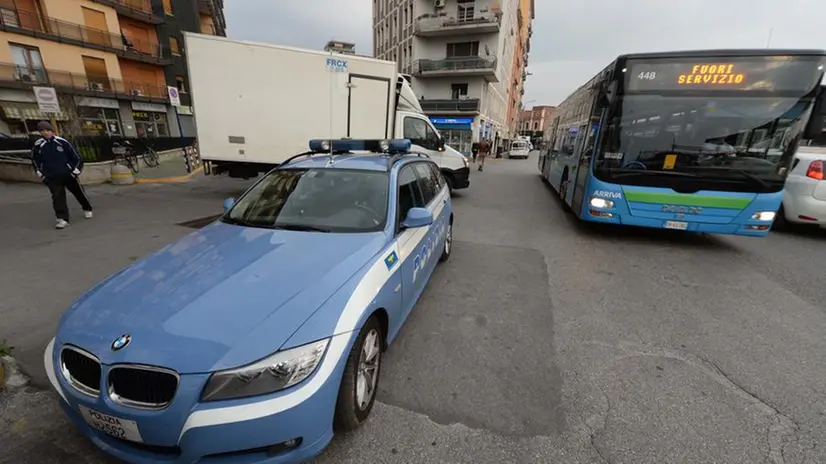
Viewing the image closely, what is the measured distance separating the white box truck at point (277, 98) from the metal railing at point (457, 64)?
2457 cm

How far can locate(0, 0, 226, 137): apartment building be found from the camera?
2073cm

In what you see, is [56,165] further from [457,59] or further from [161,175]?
[457,59]

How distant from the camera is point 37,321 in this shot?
10.7 feet

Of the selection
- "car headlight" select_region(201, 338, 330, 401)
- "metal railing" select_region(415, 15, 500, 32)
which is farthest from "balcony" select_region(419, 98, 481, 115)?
"car headlight" select_region(201, 338, 330, 401)

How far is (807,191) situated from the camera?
6.75 meters

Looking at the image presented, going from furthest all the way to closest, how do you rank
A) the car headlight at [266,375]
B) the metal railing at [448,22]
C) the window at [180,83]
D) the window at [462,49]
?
the window at [180,83] < the window at [462,49] < the metal railing at [448,22] < the car headlight at [266,375]

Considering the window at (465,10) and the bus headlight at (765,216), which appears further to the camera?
the window at (465,10)

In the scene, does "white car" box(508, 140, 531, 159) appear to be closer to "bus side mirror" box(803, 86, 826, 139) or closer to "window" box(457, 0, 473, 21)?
"window" box(457, 0, 473, 21)

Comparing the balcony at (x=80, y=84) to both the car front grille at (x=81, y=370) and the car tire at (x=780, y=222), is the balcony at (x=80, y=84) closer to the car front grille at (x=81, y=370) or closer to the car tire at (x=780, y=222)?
the car front grille at (x=81, y=370)

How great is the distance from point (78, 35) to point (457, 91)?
1123 inches

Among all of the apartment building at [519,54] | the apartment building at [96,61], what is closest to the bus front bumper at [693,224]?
the apartment building at [96,61]

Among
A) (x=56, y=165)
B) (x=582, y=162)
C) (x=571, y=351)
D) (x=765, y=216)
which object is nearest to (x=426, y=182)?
(x=571, y=351)

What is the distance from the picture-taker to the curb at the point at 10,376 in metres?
2.42

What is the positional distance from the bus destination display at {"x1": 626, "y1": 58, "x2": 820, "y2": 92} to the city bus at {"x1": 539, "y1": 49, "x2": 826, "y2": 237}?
0.04 feet
